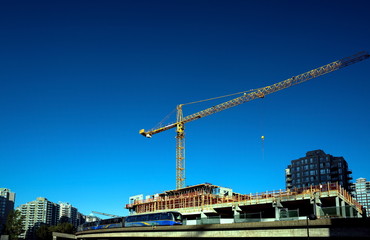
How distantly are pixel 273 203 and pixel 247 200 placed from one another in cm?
538

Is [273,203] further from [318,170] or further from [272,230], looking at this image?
[318,170]

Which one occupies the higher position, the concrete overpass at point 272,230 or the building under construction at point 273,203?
the building under construction at point 273,203

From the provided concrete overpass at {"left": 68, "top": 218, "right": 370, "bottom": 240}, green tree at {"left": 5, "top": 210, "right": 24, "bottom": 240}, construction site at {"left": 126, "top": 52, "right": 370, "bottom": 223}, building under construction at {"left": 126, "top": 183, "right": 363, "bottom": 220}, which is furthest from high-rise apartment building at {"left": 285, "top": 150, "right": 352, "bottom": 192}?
concrete overpass at {"left": 68, "top": 218, "right": 370, "bottom": 240}

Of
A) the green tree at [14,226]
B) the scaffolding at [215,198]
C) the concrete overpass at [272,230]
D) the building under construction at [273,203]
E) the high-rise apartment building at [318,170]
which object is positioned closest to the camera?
the concrete overpass at [272,230]

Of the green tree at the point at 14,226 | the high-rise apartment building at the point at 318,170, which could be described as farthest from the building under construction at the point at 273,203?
the high-rise apartment building at the point at 318,170

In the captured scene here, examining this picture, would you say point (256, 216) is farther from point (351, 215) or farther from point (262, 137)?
point (262, 137)

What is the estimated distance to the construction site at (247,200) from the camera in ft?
148

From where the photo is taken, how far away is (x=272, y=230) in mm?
40781

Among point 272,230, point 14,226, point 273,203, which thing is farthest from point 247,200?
Result: point 14,226

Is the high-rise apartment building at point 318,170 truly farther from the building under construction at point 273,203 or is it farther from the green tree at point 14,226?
the green tree at point 14,226

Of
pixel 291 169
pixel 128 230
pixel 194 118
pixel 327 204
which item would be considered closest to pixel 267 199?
pixel 327 204

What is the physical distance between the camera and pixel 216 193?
3524 inches

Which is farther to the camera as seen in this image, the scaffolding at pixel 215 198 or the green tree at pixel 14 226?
the green tree at pixel 14 226

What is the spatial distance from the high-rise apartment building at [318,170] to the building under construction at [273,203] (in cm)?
8006
